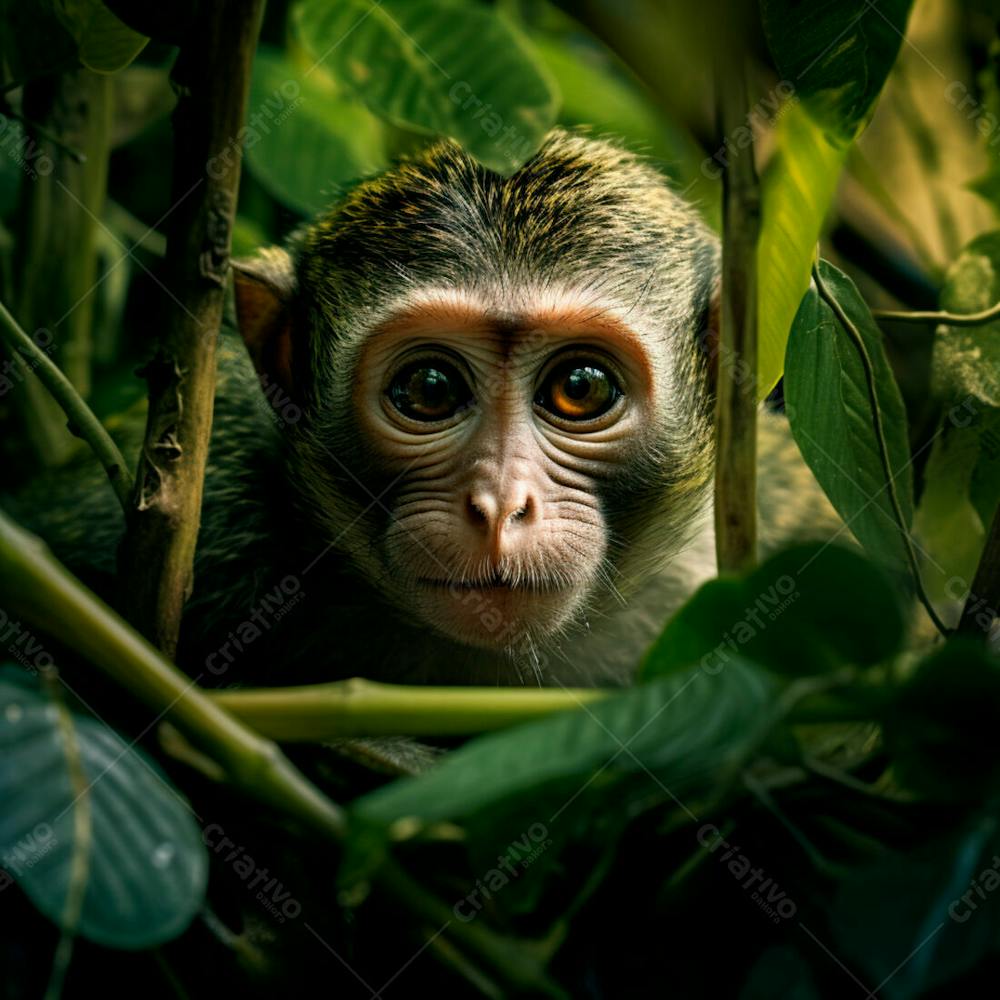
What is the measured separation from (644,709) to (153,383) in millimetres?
793

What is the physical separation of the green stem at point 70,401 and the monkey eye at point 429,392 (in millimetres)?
709

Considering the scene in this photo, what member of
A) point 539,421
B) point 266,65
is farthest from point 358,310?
point 266,65

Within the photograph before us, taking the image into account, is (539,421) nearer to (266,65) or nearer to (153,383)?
(153,383)

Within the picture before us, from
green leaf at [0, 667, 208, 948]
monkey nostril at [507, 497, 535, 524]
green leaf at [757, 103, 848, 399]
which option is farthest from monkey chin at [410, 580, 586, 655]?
green leaf at [0, 667, 208, 948]

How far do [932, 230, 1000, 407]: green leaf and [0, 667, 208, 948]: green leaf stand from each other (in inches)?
47.4

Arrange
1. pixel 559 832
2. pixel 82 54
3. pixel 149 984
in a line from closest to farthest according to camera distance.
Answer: pixel 559 832, pixel 149 984, pixel 82 54

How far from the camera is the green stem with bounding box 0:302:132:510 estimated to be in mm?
1366

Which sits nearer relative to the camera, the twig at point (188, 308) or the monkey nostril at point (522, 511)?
the twig at point (188, 308)

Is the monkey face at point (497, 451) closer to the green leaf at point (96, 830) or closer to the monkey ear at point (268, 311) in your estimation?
the monkey ear at point (268, 311)

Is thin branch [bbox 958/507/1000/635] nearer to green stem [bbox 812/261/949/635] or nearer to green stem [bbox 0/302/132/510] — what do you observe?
green stem [bbox 812/261/949/635]

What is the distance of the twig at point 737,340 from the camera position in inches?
58.2

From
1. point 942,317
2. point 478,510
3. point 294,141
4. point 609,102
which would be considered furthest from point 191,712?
point 609,102

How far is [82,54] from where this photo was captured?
162 centimetres

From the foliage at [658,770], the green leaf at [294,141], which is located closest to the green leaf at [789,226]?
the foliage at [658,770]
